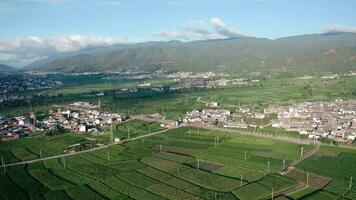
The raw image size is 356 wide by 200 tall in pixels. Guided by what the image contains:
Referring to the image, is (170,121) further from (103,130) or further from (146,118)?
(103,130)

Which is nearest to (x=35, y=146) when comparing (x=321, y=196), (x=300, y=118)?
(x=321, y=196)

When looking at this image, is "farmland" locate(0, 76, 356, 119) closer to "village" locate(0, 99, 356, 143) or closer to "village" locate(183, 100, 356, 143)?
"village" locate(0, 99, 356, 143)

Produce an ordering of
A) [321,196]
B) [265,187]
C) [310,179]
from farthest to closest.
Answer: [310,179]
[265,187]
[321,196]

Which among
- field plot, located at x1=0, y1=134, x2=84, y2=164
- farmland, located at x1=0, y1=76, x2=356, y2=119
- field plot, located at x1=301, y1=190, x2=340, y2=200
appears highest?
farmland, located at x1=0, y1=76, x2=356, y2=119

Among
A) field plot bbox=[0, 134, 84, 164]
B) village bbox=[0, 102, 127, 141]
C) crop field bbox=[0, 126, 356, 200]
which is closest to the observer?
crop field bbox=[0, 126, 356, 200]

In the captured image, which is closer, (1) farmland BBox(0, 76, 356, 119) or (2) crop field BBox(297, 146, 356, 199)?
(2) crop field BBox(297, 146, 356, 199)

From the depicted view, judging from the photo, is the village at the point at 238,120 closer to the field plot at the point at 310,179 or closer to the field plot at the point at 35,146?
the field plot at the point at 35,146

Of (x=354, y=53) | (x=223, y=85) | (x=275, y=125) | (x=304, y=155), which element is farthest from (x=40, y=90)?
(x=354, y=53)

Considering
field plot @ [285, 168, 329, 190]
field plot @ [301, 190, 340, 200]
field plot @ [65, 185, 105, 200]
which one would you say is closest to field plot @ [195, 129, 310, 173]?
field plot @ [285, 168, 329, 190]

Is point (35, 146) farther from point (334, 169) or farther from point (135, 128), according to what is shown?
point (334, 169)
